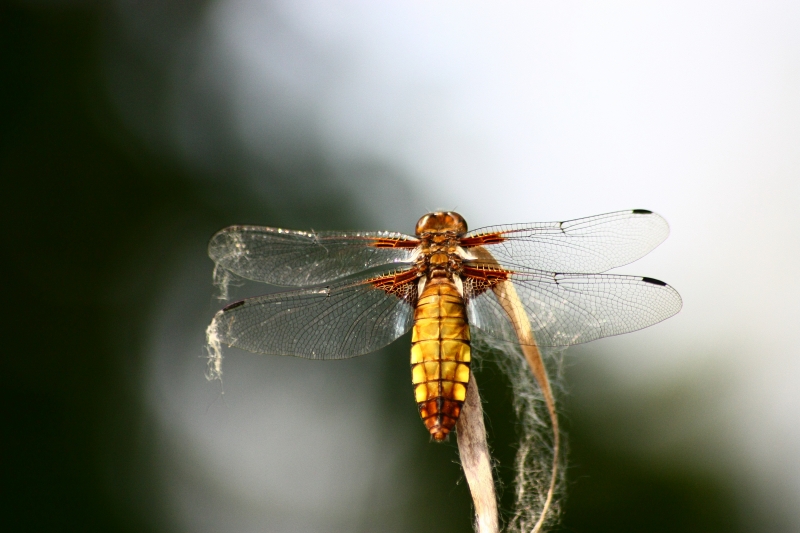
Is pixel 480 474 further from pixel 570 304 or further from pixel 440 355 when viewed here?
pixel 570 304

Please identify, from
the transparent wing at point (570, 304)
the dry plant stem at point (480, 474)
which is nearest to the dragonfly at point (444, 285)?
the transparent wing at point (570, 304)

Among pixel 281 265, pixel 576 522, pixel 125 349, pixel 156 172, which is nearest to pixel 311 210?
pixel 156 172

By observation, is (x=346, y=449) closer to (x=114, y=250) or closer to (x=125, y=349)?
(x=125, y=349)

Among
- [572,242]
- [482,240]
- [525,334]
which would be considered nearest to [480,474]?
[525,334]

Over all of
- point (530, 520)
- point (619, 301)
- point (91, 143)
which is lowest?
point (530, 520)

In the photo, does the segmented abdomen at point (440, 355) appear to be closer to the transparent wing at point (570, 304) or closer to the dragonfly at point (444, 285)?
the dragonfly at point (444, 285)

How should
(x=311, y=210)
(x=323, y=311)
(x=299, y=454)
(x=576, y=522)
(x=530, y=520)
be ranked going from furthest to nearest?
(x=311, y=210), (x=299, y=454), (x=576, y=522), (x=323, y=311), (x=530, y=520)
